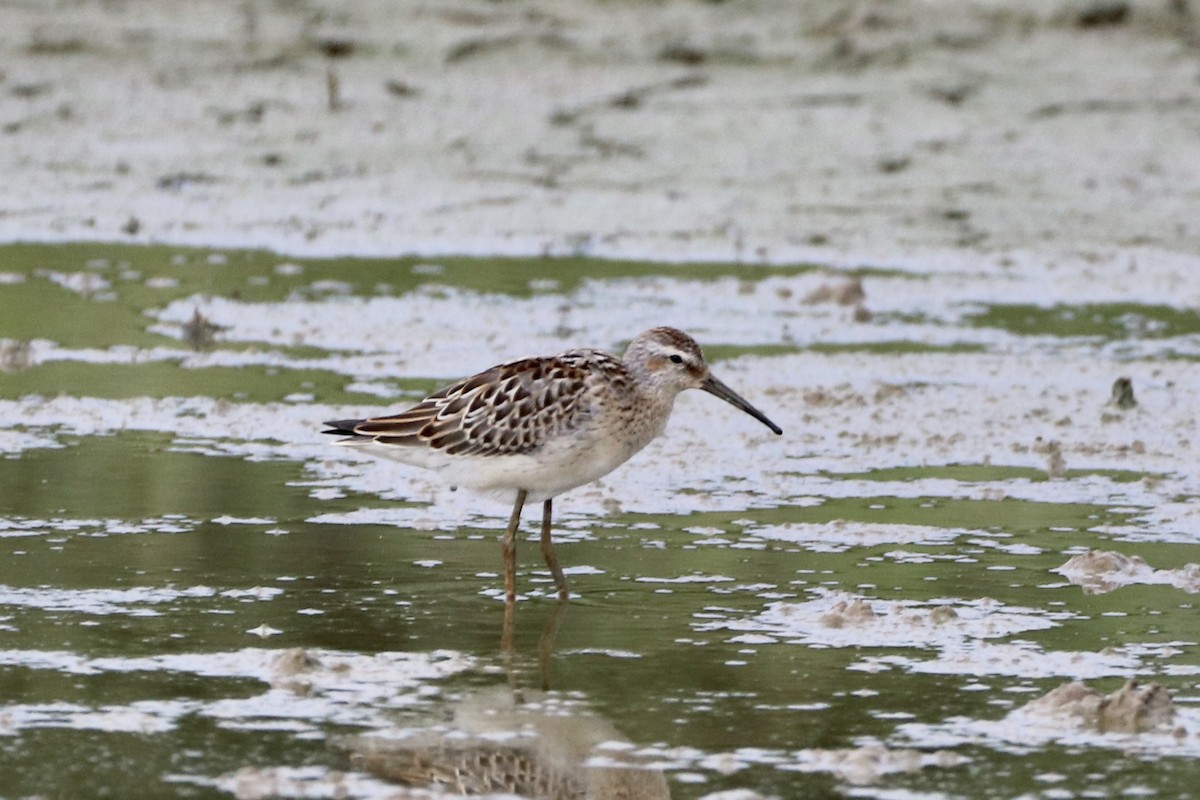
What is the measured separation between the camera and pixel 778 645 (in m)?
6.82

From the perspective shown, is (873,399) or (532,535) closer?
(532,535)

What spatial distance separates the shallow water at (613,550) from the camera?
5.78 meters

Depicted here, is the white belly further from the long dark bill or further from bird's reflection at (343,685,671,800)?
bird's reflection at (343,685,671,800)

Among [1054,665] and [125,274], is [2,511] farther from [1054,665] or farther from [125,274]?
[125,274]

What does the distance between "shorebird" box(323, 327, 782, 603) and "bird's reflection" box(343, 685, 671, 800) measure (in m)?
1.49

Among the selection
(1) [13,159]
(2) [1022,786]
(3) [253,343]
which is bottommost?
(2) [1022,786]

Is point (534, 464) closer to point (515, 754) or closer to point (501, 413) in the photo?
point (501, 413)

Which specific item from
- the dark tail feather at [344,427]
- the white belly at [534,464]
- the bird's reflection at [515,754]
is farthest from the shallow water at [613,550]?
the dark tail feather at [344,427]

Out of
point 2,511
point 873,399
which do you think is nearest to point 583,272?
point 873,399

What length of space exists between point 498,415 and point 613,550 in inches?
26.0

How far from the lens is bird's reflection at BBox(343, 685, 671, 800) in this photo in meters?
5.44

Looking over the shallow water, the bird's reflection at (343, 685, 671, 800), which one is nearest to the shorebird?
the shallow water

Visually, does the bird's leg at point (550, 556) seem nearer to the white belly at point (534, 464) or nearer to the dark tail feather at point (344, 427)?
the white belly at point (534, 464)

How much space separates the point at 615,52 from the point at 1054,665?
1303 centimetres
